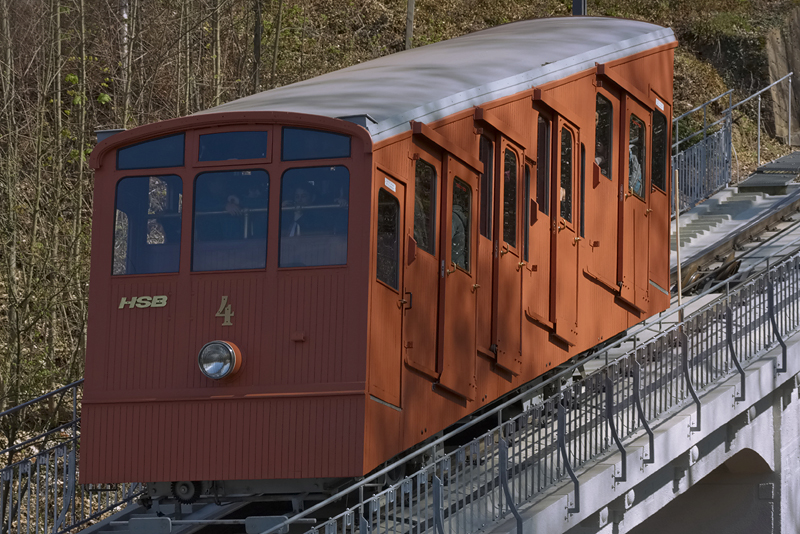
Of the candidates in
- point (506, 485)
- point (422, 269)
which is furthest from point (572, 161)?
point (506, 485)

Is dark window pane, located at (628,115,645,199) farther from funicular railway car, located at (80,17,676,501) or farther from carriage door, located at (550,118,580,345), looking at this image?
funicular railway car, located at (80,17,676,501)

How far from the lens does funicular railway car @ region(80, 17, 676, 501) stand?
887cm

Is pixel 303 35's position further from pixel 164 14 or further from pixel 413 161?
pixel 413 161

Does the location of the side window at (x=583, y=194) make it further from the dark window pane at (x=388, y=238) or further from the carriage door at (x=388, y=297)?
the dark window pane at (x=388, y=238)

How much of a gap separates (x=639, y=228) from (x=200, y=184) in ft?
19.0

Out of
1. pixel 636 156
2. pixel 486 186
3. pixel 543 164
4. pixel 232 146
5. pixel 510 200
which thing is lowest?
pixel 510 200

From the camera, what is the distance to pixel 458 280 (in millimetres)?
10008

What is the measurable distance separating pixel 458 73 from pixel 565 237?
7.00 ft

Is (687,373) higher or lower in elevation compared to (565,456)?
higher

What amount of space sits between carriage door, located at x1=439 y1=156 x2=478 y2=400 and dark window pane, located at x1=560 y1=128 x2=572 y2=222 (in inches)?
65.6

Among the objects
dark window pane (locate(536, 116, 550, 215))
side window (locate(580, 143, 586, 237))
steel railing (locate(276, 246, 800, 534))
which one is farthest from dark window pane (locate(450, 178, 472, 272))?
side window (locate(580, 143, 586, 237))

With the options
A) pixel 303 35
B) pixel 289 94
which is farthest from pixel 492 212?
pixel 303 35

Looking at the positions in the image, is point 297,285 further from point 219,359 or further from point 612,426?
point 612,426

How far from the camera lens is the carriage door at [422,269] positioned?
30.6 feet
